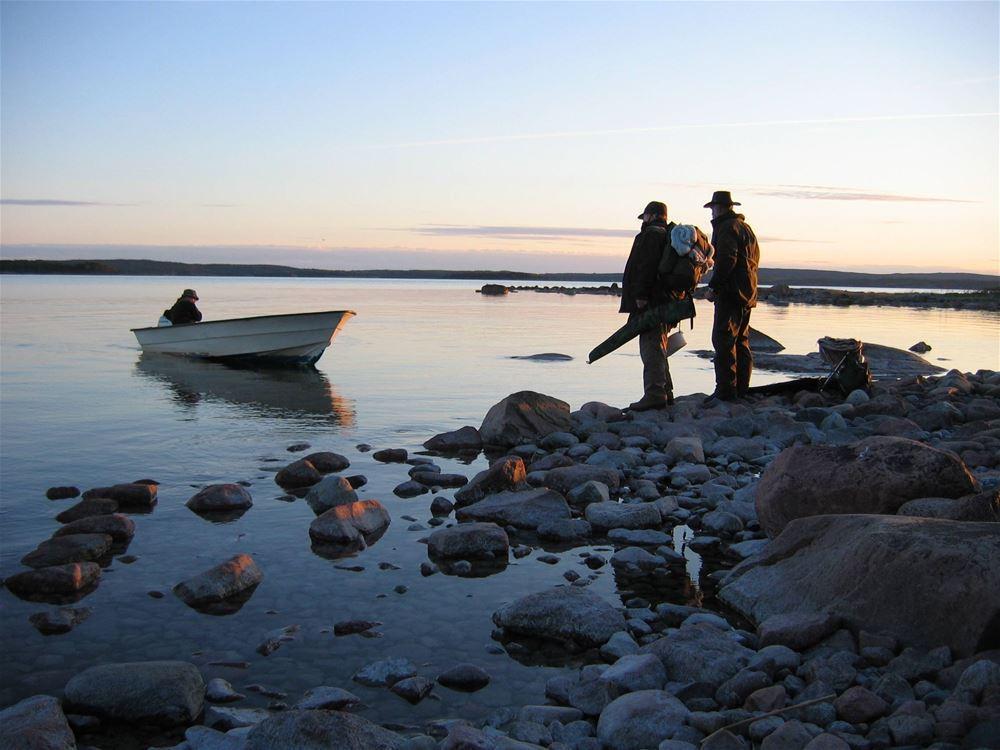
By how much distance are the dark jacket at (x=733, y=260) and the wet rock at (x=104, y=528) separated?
6.95 meters

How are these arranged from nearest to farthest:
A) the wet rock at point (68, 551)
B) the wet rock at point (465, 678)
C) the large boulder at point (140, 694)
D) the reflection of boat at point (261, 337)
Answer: the large boulder at point (140, 694), the wet rock at point (465, 678), the wet rock at point (68, 551), the reflection of boat at point (261, 337)

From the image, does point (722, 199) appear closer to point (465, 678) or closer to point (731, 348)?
point (731, 348)

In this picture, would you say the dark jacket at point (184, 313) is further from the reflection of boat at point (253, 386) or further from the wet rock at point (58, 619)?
the wet rock at point (58, 619)

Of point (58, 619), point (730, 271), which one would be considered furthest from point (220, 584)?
point (730, 271)

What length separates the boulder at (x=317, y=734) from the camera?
3539mm

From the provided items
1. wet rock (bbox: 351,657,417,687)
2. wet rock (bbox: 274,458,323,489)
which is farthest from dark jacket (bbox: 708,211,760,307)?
wet rock (bbox: 351,657,417,687)

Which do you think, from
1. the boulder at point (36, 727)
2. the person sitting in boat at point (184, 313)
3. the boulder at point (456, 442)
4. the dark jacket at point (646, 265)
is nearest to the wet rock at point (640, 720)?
the boulder at point (36, 727)

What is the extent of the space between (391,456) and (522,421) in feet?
5.39

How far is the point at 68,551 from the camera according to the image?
247 inches

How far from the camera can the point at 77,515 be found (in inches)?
288

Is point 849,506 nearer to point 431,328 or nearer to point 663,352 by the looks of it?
point 663,352

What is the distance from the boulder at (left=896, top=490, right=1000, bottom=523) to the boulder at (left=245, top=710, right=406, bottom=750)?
11.5ft

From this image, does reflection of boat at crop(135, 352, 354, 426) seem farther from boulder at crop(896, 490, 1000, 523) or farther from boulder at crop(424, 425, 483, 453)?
boulder at crop(896, 490, 1000, 523)

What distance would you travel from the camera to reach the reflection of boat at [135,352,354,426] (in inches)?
552
